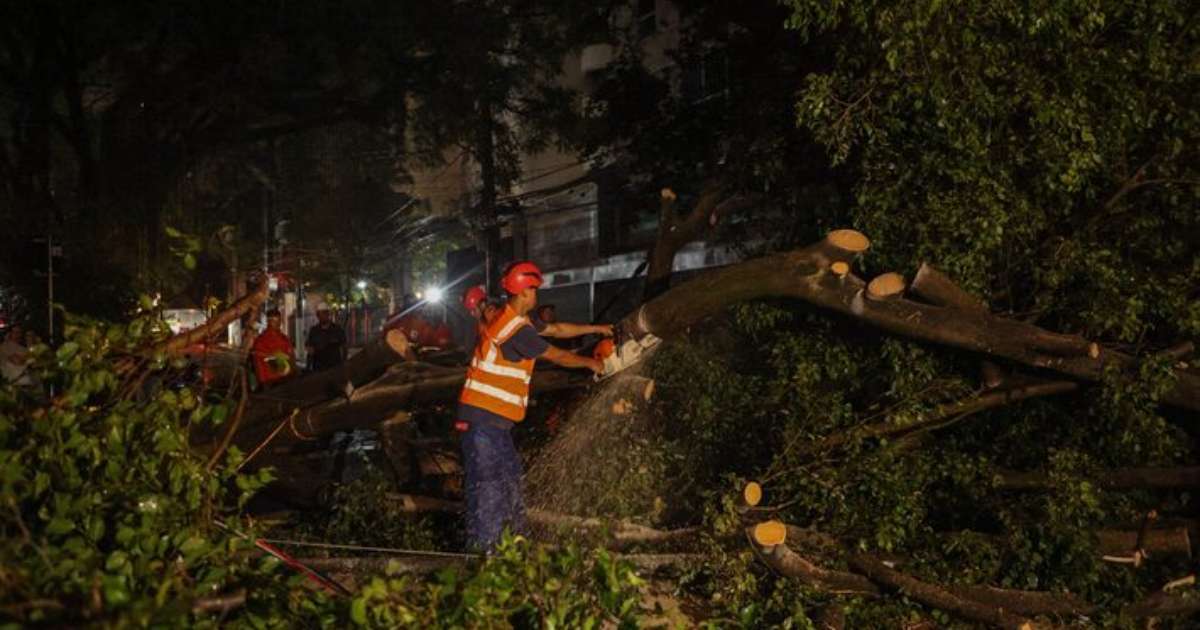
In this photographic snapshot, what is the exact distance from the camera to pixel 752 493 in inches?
214

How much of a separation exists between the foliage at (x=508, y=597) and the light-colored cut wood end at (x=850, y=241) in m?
2.55

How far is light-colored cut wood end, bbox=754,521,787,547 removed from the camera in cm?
510

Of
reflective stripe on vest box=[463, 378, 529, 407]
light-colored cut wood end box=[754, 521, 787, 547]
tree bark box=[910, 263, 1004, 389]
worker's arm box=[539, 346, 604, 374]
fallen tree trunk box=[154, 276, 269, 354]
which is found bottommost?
light-colored cut wood end box=[754, 521, 787, 547]

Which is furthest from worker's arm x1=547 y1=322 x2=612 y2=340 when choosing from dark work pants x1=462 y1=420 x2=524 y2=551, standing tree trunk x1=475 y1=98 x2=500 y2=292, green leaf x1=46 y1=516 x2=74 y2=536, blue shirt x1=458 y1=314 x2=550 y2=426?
standing tree trunk x1=475 y1=98 x2=500 y2=292

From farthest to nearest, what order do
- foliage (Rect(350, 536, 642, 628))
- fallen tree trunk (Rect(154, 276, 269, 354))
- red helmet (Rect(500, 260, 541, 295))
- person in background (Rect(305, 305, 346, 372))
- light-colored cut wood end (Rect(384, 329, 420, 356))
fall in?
person in background (Rect(305, 305, 346, 372)) → light-colored cut wood end (Rect(384, 329, 420, 356)) → red helmet (Rect(500, 260, 541, 295)) → fallen tree trunk (Rect(154, 276, 269, 354)) → foliage (Rect(350, 536, 642, 628))

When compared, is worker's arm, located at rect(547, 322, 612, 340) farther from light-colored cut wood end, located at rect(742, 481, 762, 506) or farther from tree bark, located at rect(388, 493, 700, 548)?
light-colored cut wood end, located at rect(742, 481, 762, 506)

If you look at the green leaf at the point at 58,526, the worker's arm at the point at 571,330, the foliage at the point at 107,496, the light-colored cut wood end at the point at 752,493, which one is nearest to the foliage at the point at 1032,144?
the light-colored cut wood end at the point at 752,493

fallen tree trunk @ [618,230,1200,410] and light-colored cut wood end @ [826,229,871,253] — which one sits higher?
light-colored cut wood end @ [826,229,871,253]

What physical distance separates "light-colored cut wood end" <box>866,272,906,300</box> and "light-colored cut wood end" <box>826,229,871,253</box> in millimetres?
217

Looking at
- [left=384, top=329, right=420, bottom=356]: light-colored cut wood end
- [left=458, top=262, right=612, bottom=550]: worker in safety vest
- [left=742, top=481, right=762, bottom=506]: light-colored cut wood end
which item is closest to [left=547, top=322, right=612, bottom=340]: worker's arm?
[left=458, top=262, right=612, bottom=550]: worker in safety vest

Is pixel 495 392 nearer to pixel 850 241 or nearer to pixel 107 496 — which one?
pixel 850 241

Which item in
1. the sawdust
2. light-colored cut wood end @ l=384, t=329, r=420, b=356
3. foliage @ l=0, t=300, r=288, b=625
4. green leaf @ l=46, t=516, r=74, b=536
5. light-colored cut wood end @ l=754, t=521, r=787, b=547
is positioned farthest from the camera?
light-colored cut wood end @ l=384, t=329, r=420, b=356

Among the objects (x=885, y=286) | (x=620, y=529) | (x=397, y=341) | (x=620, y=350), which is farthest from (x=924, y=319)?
(x=397, y=341)

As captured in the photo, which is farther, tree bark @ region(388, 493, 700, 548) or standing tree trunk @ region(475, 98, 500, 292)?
standing tree trunk @ region(475, 98, 500, 292)
